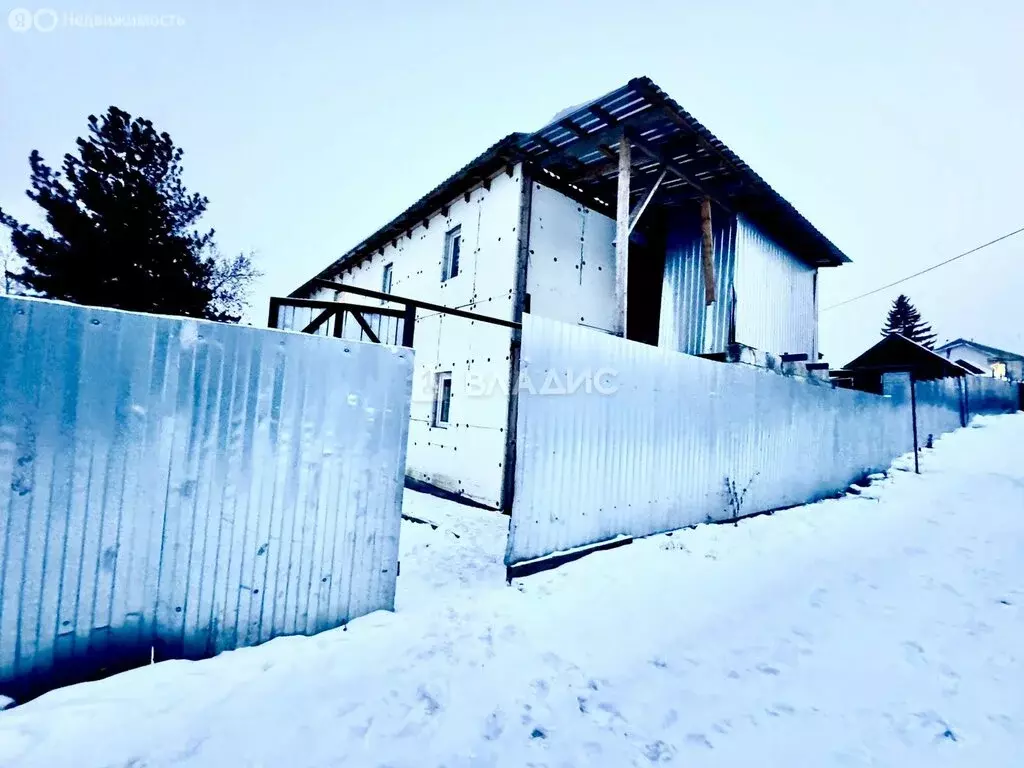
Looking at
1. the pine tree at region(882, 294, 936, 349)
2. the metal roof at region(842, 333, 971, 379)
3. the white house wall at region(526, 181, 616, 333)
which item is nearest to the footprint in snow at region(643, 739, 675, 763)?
the white house wall at region(526, 181, 616, 333)

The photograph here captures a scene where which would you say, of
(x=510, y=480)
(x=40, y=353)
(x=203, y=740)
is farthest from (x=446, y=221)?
(x=203, y=740)

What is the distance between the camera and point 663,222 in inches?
394

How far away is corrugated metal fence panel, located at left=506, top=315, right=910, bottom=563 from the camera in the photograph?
440cm

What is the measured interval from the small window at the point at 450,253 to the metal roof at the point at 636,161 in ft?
2.55

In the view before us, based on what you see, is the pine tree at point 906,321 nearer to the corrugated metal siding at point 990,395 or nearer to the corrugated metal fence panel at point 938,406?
the corrugated metal siding at point 990,395

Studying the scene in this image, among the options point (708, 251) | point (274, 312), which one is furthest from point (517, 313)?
point (274, 312)

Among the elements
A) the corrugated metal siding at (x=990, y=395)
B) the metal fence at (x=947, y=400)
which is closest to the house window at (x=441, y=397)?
the metal fence at (x=947, y=400)

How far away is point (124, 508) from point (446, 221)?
8.42m

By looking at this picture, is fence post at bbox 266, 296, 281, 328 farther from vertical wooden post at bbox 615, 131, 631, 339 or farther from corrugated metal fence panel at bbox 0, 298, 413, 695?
vertical wooden post at bbox 615, 131, 631, 339

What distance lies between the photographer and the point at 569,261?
8.31 meters

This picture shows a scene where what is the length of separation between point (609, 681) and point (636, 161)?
819cm

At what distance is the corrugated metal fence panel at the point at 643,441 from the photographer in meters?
4.40

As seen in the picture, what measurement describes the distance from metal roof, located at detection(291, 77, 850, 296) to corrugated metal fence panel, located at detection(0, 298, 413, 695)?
5.56m

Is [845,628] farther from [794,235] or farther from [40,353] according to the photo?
[794,235]
